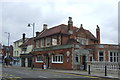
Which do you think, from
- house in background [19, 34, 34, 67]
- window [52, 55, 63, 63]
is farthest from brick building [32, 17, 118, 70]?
house in background [19, 34, 34, 67]

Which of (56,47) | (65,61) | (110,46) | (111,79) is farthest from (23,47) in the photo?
(111,79)

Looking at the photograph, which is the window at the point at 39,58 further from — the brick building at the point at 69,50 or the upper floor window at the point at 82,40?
the upper floor window at the point at 82,40

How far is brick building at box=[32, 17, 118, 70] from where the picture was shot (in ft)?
100

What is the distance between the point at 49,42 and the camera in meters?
38.6

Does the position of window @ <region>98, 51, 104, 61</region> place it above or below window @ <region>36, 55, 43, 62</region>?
above

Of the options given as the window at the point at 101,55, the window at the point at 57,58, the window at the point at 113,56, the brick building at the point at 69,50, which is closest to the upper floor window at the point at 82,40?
the brick building at the point at 69,50

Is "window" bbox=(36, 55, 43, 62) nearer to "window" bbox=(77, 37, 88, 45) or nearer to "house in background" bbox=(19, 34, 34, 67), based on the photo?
"house in background" bbox=(19, 34, 34, 67)

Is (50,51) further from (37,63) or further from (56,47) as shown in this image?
(37,63)

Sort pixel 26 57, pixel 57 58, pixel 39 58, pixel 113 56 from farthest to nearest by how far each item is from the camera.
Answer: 1. pixel 26 57
2. pixel 39 58
3. pixel 57 58
4. pixel 113 56

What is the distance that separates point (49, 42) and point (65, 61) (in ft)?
27.3

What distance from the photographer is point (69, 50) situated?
3080 cm

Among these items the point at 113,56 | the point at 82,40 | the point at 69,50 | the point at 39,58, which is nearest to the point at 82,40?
the point at 82,40

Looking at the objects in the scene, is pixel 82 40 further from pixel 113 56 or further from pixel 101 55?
pixel 113 56

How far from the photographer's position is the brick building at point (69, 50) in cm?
3048
